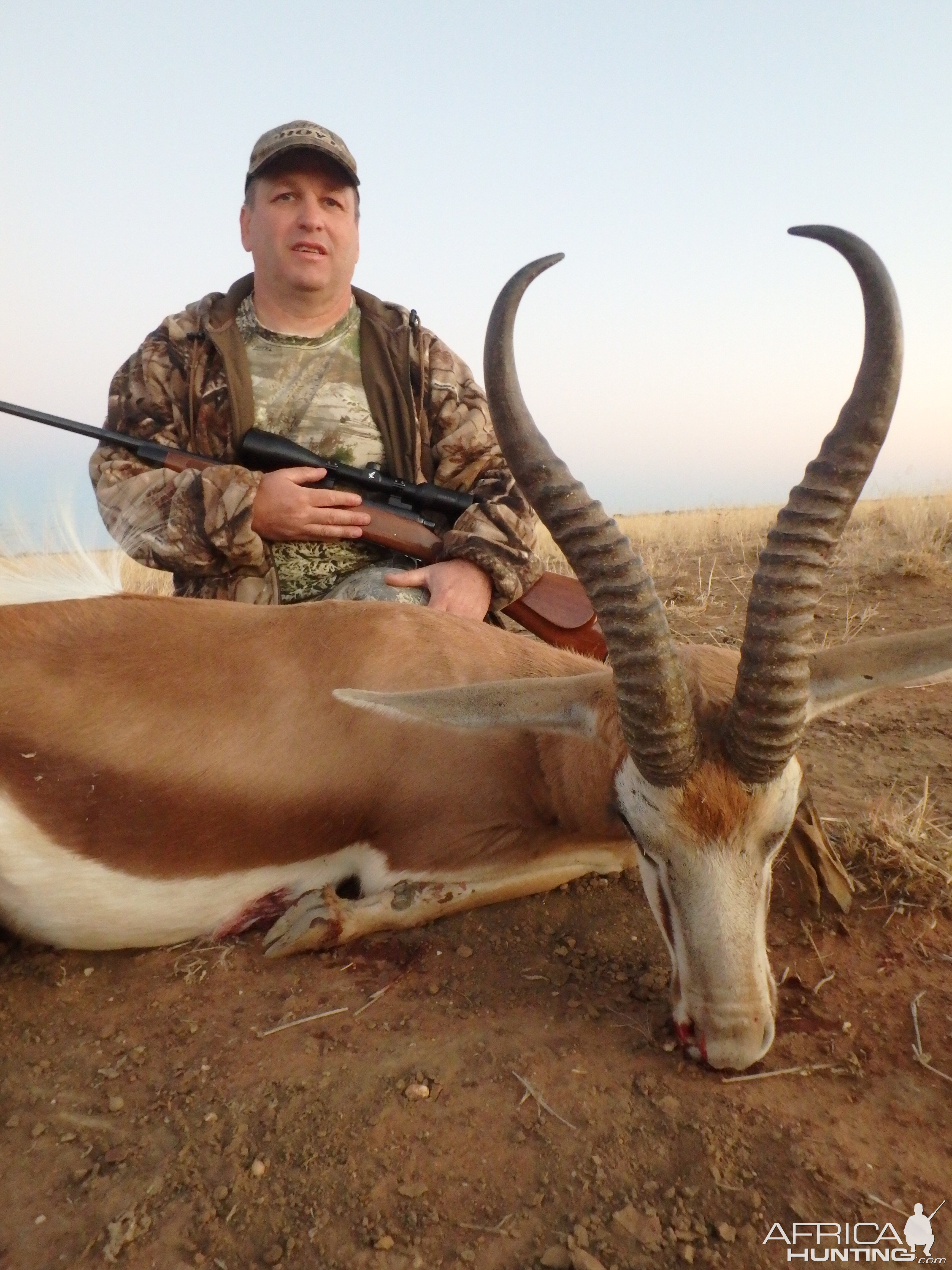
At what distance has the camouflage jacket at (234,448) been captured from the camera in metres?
4.79

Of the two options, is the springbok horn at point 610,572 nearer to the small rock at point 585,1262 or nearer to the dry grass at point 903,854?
the small rock at point 585,1262

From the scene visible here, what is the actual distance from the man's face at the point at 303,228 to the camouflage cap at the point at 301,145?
3.2 inches

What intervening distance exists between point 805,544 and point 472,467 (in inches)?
136

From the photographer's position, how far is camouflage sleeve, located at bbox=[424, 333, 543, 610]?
4.84 meters

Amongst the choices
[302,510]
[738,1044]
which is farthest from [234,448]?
[738,1044]

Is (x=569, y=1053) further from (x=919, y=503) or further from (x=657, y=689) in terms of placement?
(x=919, y=503)

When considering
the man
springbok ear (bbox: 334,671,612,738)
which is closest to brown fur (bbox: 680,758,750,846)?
springbok ear (bbox: 334,671,612,738)

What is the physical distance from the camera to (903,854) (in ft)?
10.9

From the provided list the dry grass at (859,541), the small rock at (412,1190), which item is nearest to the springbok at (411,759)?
the small rock at (412,1190)

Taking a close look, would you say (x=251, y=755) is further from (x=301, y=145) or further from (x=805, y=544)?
(x=301, y=145)

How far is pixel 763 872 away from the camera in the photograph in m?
2.46

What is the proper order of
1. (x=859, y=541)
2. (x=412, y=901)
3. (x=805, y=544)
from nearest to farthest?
(x=805, y=544), (x=412, y=901), (x=859, y=541)

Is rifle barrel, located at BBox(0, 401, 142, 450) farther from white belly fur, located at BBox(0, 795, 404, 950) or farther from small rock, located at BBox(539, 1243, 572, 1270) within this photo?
small rock, located at BBox(539, 1243, 572, 1270)

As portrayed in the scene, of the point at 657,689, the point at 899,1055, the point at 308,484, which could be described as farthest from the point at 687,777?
the point at 308,484
